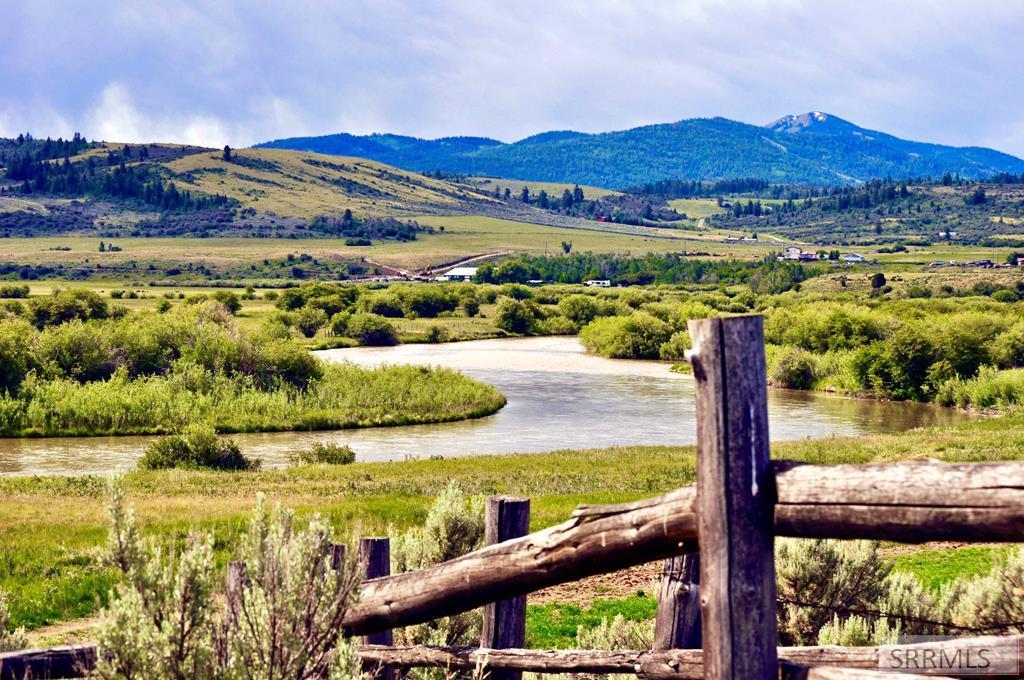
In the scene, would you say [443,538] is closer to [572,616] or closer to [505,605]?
[505,605]

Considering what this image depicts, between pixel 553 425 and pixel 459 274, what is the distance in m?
96.5

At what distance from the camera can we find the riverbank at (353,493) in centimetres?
1284

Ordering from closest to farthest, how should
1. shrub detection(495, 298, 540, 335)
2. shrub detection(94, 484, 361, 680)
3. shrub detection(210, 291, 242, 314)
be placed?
shrub detection(94, 484, 361, 680) → shrub detection(210, 291, 242, 314) → shrub detection(495, 298, 540, 335)

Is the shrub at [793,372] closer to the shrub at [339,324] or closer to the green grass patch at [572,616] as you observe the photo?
the shrub at [339,324]

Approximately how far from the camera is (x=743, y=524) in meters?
3.94

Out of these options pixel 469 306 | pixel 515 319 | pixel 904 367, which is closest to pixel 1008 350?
pixel 904 367

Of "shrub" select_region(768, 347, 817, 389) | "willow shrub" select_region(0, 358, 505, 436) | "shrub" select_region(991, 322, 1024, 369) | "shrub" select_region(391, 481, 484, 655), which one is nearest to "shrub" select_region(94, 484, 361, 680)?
"shrub" select_region(391, 481, 484, 655)

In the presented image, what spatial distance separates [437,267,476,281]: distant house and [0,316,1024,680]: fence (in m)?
124

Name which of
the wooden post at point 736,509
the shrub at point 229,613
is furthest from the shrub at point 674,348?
the wooden post at point 736,509

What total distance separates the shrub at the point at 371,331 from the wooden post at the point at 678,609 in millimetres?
62720

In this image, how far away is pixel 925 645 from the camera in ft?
15.2

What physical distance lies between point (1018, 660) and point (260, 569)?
3100mm

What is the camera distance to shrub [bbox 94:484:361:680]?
4.21m

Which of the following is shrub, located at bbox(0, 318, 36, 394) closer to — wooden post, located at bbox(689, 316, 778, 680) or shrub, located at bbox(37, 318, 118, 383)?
shrub, located at bbox(37, 318, 118, 383)
